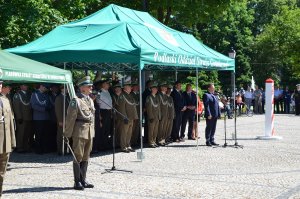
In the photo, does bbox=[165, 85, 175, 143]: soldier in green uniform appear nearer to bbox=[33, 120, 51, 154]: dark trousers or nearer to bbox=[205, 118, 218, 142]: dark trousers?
bbox=[205, 118, 218, 142]: dark trousers

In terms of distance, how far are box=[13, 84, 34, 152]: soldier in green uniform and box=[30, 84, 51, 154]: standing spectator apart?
25 centimetres

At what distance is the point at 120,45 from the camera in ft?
43.1

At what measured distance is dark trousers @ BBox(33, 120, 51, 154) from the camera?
46.8ft

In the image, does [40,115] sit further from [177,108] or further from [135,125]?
[177,108]

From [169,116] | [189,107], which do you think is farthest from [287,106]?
[169,116]

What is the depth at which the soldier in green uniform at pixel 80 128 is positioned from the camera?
909 centimetres

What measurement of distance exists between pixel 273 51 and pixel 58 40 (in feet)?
141

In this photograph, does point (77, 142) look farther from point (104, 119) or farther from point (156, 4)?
point (156, 4)

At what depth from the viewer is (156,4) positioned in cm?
2903

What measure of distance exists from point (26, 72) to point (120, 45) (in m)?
4.38

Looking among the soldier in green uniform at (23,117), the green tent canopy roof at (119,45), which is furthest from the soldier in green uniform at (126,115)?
the soldier in green uniform at (23,117)

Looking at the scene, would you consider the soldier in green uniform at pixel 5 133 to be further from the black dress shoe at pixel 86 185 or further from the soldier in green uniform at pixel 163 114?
the soldier in green uniform at pixel 163 114

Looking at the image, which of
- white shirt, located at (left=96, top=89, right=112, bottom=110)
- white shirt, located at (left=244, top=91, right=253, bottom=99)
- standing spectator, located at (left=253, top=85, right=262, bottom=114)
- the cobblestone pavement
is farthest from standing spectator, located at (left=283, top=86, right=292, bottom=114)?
white shirt, located at (left=96, top=89, right=112, bottom=110)

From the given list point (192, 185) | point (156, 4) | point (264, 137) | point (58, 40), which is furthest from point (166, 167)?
point (156, 4)
